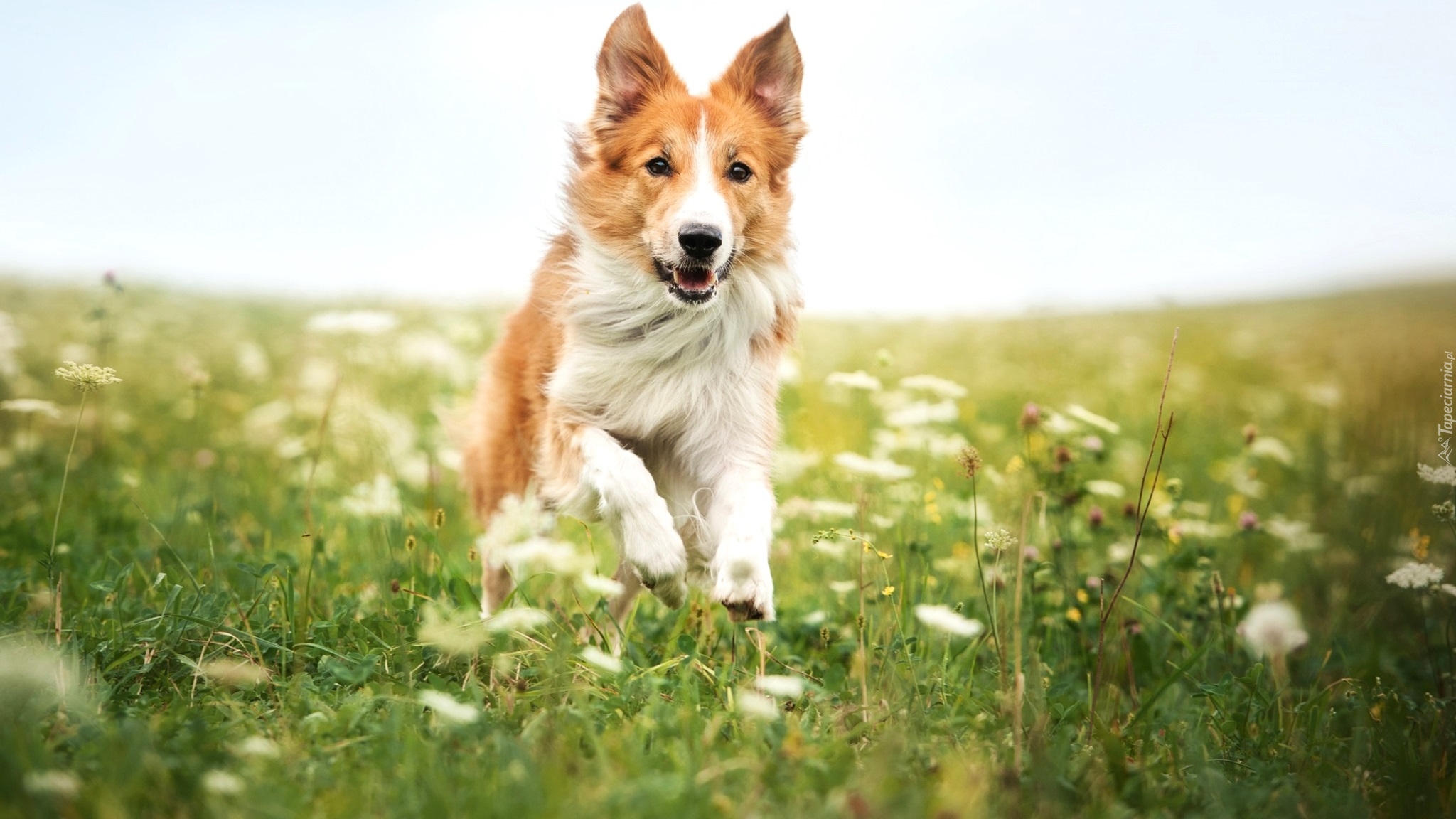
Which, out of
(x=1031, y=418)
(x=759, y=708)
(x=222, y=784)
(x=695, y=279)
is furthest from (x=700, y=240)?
(x=222, y=784)

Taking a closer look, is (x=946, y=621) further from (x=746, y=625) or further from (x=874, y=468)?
(x=874, y=468)

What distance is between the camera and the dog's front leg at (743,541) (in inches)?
114

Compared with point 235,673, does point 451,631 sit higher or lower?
higher

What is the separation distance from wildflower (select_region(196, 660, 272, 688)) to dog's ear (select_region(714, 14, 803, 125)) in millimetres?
2748

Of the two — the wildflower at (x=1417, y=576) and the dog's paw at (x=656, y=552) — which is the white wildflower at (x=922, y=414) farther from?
the wildflower at (x=1417, y=576)

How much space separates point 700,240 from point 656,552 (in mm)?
1099

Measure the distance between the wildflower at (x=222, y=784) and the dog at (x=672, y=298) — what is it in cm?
148

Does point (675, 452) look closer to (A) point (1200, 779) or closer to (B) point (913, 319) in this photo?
(A) point (1200, 779)

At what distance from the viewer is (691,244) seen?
11.5ft

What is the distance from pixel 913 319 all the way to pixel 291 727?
14.8m

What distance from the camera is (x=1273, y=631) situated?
343cm

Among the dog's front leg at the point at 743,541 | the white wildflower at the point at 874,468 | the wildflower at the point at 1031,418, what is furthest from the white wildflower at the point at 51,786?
the wildflower at the point at 1031,418

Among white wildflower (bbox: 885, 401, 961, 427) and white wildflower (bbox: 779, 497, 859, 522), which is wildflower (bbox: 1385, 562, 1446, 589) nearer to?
white wildflower (bbox: 779, 497, 859, 522)

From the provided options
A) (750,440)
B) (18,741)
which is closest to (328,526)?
(750,440)
